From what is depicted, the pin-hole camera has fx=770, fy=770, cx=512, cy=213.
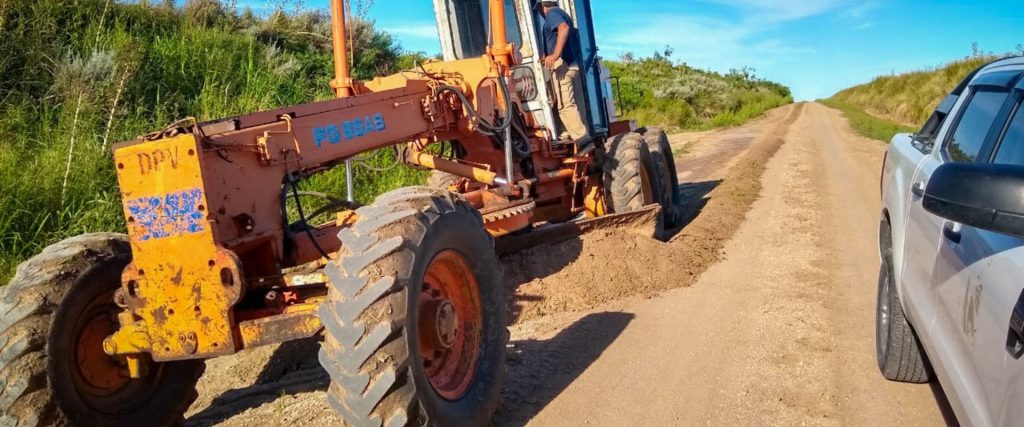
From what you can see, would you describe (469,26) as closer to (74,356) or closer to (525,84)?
(525,84)

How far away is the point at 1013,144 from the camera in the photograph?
3018 mm

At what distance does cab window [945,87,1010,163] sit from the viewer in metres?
3.46

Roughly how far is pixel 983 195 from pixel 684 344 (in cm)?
311

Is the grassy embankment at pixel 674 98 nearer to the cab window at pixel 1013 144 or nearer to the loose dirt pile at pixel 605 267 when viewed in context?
the loose dirt pile at pixel 605 267

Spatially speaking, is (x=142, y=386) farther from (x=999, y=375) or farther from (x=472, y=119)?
(x=999, y=375)

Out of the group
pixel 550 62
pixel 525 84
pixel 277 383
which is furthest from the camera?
pixel 550 62

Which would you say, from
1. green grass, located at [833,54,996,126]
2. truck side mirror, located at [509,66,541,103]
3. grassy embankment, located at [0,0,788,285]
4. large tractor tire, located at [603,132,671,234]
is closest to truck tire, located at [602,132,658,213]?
large tractor tire, located at [603,132,671,234]

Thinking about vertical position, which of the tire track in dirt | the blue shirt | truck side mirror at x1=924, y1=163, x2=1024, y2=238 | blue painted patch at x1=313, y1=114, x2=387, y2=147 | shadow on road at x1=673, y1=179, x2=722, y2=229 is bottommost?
the tire track in dirt

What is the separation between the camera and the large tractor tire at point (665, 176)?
935 centimetres

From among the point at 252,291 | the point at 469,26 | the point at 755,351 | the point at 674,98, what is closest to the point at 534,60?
the point at 469,26

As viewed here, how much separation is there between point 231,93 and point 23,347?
824cm

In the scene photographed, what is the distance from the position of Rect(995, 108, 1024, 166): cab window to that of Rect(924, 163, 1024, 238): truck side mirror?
2.90 ft

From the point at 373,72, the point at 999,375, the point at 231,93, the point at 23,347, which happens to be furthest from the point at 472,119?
the point at 373,72

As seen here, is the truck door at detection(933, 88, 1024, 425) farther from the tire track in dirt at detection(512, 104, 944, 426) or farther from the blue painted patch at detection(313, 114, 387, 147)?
the blue painted patch at detection(313, 114, 387, 147)
